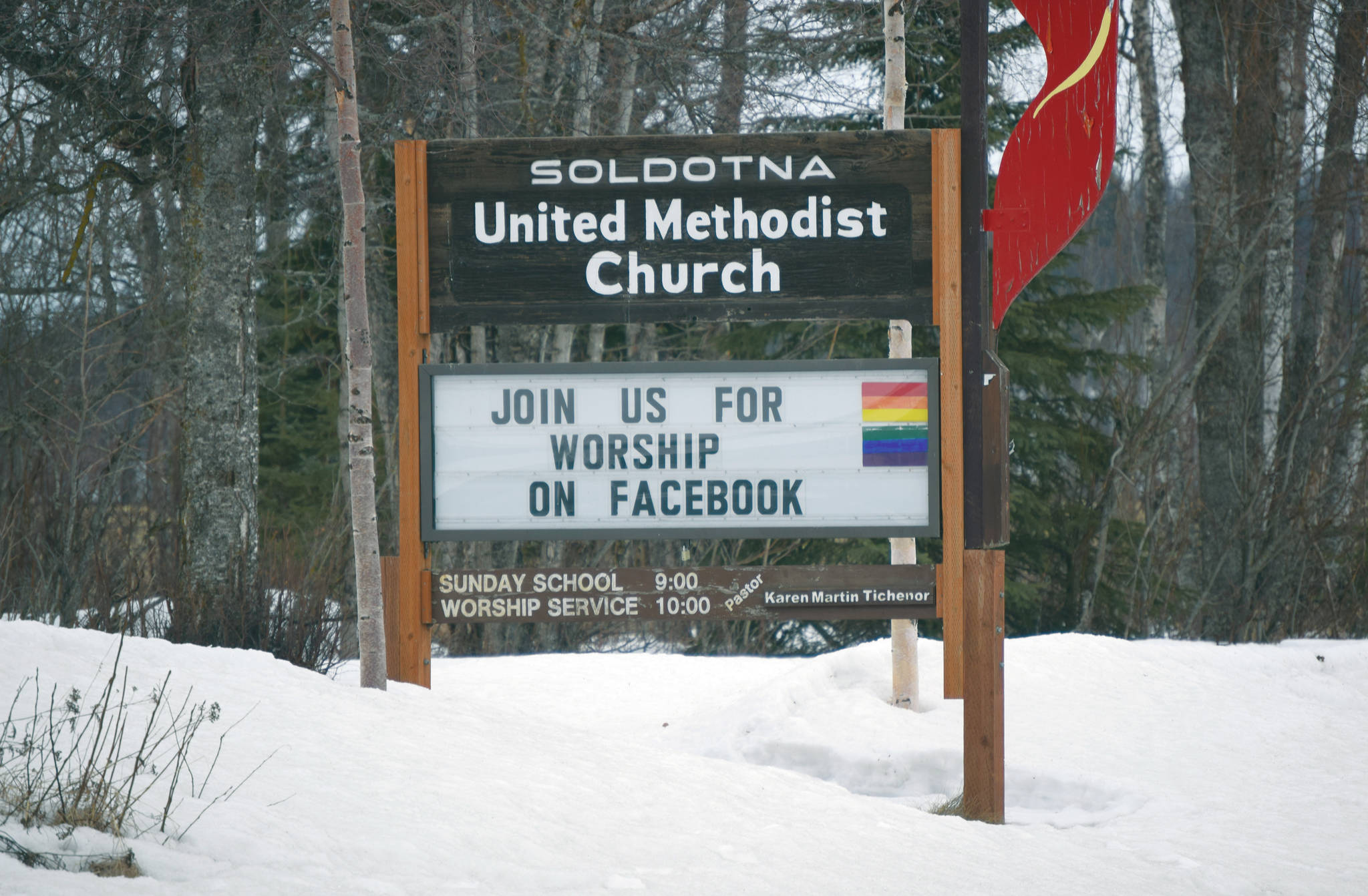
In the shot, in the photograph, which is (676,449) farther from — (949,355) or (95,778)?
(95,778)

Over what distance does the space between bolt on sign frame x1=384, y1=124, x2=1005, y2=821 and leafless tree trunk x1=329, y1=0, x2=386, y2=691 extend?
15 centimetres

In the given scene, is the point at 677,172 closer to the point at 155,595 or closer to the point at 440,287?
the point at 440,287

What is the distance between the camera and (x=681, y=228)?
575 cm

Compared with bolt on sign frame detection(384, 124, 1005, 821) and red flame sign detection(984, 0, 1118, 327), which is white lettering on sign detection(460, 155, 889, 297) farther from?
red flame sign detection(984, 0, 1118, 327)

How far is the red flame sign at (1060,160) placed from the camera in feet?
18.8

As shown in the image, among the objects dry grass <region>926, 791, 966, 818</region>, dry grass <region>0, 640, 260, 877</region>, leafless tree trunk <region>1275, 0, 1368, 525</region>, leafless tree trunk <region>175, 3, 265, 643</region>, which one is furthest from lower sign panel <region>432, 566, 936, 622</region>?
leafless tree trunk <region>1275, 0, 1368, 525</region>

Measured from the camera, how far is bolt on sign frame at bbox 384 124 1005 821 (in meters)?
5.68

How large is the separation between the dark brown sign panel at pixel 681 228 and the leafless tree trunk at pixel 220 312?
3.82 metres

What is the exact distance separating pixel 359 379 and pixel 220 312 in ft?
12.2

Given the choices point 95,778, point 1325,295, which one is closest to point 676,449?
point 95,778

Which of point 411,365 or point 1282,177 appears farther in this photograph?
point 1282,177

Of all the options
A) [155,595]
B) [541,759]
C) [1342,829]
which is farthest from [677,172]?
[155,595]

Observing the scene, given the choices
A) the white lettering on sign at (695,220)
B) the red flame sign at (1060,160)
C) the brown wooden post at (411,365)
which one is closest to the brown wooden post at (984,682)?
the red flame sign at (1060,160)

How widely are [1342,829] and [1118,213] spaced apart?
2658cm
